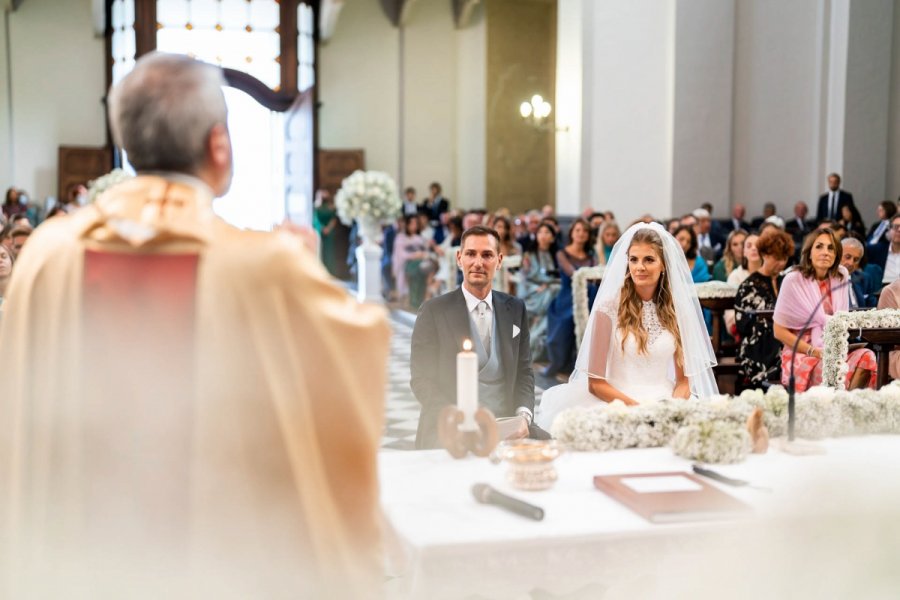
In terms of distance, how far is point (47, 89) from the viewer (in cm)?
2006

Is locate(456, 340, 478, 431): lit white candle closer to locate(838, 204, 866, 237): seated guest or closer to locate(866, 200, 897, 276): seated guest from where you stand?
locate(866, 200, 897, 276): seated guest

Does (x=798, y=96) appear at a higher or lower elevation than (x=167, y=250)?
higher

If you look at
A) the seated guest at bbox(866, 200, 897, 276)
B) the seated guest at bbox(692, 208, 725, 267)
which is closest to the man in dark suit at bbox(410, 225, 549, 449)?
the seated guest at bbox(866, 200, 897, 276)

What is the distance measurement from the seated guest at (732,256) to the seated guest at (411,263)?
6.37m

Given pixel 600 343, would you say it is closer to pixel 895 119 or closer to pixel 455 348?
pixel 455 348

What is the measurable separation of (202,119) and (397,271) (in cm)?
1479

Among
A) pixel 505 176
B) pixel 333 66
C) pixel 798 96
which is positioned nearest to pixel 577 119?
pixel 798 96

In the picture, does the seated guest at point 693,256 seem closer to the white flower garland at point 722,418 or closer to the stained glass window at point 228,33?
the white flower garland at point 722,418

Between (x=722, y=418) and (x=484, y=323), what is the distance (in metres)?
1.58

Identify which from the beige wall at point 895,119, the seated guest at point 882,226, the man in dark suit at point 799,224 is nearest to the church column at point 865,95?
the beige wall at point 895,119

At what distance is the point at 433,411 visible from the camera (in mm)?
3988

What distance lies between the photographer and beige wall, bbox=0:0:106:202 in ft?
65.3

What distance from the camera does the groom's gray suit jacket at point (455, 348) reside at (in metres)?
4.16

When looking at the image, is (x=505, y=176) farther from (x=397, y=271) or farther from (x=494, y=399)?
(x=494, y=399)
